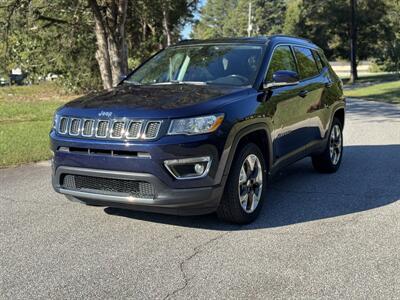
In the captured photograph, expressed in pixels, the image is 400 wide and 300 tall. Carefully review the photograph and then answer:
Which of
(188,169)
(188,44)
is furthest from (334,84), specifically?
(188,169)

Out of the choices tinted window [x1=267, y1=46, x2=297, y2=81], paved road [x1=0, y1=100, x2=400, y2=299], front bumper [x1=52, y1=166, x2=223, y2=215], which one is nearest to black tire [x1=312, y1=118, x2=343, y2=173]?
paved road [x1=0, y1=100, x2=400, y2=299]

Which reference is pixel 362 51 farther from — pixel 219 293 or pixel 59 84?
pixel 219 293

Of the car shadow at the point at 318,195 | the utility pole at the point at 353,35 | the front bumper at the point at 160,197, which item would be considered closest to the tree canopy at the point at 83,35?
the car shadow at the point at 318,195

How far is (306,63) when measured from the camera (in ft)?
23.1

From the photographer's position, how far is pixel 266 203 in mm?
6012

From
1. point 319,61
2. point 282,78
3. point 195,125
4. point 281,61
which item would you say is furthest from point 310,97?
point 195,125

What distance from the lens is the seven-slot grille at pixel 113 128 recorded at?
4496 mm

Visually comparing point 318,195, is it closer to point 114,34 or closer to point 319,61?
point 319,61

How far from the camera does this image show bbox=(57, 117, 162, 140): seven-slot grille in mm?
4496

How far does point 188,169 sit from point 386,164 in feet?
15.5

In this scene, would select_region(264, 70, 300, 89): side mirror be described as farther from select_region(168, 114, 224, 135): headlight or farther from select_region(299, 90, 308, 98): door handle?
select_region(168, 114, 224, 135): headlight

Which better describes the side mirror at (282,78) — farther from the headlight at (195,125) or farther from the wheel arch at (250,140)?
the headlight at (195,125)

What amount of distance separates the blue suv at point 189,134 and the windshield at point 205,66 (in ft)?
0.04

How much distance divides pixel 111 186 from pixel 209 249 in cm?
103
